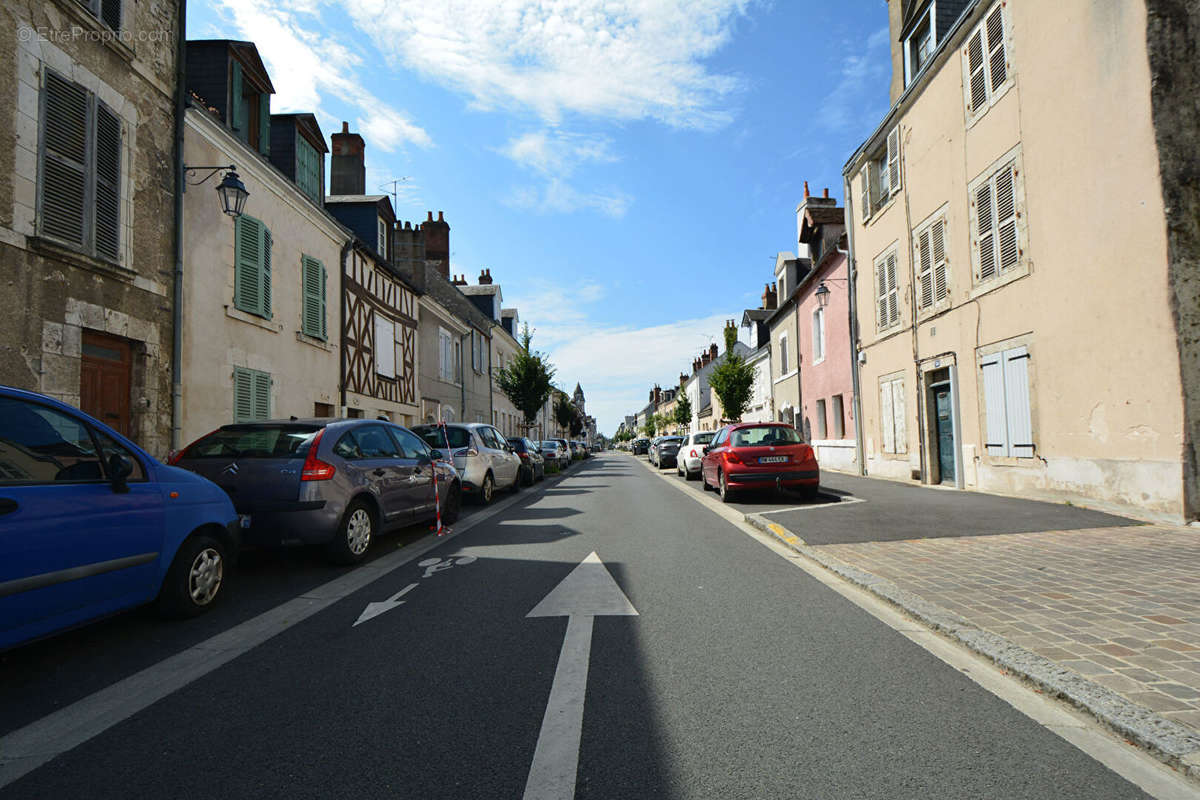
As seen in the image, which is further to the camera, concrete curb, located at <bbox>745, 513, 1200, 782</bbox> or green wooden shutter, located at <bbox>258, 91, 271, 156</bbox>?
green wooden shutter, located at <bbox>258, 91, 271, 156</bbox>

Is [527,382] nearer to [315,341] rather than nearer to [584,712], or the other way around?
[315,341]

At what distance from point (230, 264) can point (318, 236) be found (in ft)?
14.0

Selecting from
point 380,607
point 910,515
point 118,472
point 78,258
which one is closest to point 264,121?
point 78,258

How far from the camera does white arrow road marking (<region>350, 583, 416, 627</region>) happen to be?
4898mm

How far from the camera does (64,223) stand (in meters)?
8.47

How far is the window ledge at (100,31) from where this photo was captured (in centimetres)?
858

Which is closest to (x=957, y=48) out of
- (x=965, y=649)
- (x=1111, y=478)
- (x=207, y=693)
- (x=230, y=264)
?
(x=1111, y=478)

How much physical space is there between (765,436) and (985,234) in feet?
16.8

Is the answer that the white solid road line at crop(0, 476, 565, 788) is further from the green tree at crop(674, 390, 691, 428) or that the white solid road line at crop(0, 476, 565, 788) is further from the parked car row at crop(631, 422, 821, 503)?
the green tree at crop(674, 390, 691, 428)

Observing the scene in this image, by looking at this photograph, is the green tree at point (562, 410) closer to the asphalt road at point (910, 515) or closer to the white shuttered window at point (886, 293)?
the white shuttered window at point (886, 293)

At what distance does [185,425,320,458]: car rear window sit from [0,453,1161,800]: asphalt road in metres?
1.61

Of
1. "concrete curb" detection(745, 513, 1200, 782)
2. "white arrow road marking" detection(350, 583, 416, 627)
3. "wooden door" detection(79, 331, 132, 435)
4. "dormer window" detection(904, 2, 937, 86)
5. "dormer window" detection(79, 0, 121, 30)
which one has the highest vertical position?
"dormer window" detection(904, 2, 937, 86)

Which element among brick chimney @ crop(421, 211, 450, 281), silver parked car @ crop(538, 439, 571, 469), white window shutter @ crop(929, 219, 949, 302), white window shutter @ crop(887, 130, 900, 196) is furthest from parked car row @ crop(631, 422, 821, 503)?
brick chimney @ crop(421, 211, 450, 281)

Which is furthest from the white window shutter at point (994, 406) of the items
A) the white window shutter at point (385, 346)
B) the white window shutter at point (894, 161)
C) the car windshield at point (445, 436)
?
the white window shutter at point (385, 346)
